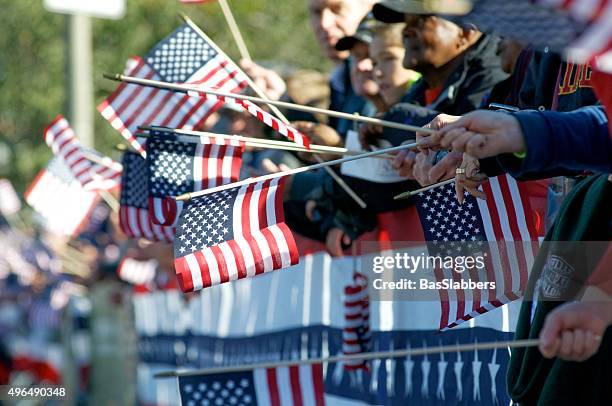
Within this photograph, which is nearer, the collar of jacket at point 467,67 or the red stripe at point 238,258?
the red stripe at point 238,258

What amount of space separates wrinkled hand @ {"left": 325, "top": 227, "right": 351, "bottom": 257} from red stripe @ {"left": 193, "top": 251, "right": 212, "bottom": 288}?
218cm

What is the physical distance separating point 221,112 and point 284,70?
66cm

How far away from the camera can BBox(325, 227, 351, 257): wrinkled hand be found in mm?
7457

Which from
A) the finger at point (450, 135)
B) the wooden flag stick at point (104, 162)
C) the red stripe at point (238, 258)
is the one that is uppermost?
the wooden flag stick at point (104, 162)

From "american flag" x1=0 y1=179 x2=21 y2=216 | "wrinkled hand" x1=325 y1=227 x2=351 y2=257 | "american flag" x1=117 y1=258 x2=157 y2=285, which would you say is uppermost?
"american flag" x1=0 y1=179 x2=21 y2=216

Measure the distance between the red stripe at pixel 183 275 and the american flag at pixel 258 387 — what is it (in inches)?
45.2

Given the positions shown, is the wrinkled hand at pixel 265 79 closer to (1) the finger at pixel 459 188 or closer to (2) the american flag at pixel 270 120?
(2) the american flag at pixel 270 120

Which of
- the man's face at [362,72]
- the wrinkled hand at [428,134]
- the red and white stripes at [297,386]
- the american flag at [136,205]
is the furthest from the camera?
the american flag at [136,205]

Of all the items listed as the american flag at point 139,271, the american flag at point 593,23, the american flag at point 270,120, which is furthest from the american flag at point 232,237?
the american flag at point 139,271

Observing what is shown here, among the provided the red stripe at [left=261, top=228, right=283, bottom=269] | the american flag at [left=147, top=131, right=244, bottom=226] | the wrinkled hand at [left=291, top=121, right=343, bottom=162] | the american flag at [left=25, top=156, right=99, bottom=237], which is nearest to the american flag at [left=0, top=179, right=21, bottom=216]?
the american flag at [left=25, top=156, right=99, bottom=237]

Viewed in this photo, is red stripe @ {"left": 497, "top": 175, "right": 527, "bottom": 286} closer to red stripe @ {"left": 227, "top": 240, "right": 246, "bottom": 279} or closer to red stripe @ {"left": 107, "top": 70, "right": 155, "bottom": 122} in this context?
red stripe @ {"left": 227, "top": 240, "right": 246, "bottom": 279}

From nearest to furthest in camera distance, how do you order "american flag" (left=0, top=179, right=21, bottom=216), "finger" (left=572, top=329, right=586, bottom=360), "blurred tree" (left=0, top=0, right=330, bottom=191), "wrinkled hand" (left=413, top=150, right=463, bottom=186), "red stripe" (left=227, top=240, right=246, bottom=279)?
1. "finger" (left=572, top=329, right=586, bottom=360)
2. "wrinkled hand" (left=413, top=150, right=463, bottom=186)
3. "red stripe" (left=227, top=240, right=246, bottom=279)
4. "american flag" (left=0, top=179, right=21, bottom=216)
5. "blurred tree" (left=0, top=0, right=330, bottom=191)

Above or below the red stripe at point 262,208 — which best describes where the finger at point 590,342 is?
below

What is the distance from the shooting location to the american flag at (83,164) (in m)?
8.32
